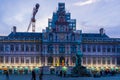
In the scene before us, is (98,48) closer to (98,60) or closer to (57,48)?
(98,60)

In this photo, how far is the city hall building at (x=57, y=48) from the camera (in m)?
124

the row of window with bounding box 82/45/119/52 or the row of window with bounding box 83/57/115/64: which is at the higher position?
the row of window with bounding box 82/45/119/52

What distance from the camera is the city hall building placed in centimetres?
12350

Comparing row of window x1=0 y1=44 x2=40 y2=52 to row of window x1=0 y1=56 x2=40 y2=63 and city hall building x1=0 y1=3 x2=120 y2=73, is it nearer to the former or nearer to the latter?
city hall building x1=0 y1=3 x2=120 y2=73

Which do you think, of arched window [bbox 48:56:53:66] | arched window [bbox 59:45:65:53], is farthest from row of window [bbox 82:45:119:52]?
arched window [bbox 48:56:53:66]

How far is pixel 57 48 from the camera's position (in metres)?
124

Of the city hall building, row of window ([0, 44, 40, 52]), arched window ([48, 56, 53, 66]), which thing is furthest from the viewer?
row of window ([0, 44, 40, 52])

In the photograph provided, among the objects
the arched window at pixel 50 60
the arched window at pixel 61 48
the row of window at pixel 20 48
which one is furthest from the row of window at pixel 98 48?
the row of window at pixel 20 48

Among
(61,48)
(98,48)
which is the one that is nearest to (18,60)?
(61,48)

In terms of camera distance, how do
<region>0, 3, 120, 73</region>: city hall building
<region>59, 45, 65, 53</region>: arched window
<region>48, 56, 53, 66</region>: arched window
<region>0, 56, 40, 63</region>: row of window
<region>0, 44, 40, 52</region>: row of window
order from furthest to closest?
<region>0, 44, 40, 52</region>: row of window
<region>59, 45, 65, 53</region>: arched window
<region>0, 56, 40, 63</region>: row of window
<region>0, 3, 120, 73</region>: city hall building
<region>48, 56, 53, 66</region>: arched window

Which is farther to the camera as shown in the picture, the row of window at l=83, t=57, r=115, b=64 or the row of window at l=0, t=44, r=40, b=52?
the row of window at l=83, t=57, r=115, b=64

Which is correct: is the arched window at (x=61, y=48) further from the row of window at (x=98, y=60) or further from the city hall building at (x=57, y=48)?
the row of window at (x=98, y=60)

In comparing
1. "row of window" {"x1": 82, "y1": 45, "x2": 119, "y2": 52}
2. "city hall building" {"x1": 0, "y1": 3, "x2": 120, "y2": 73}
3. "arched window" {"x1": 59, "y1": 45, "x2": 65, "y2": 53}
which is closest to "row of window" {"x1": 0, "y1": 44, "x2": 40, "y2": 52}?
"city hall building" {"x1": 0, "y1": 3, "x2": 120, "y2": 73}

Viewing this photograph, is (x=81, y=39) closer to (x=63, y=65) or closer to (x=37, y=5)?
(x=63, y=65)
